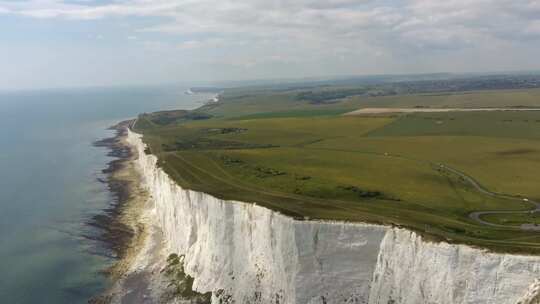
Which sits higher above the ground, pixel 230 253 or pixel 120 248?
pixel 230 253

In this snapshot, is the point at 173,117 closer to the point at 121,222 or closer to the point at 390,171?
the point at 121,222

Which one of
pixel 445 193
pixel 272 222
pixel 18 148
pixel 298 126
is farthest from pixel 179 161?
pixel 18 148

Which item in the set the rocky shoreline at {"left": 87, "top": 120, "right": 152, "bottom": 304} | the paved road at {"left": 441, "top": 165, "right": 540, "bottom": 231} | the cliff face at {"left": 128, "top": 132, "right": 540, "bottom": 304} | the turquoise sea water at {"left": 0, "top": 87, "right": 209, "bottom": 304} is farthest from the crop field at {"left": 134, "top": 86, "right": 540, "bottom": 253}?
the turquoise sea water at {"left": 0, "top": 87, "right": 209, "bottom": 304}

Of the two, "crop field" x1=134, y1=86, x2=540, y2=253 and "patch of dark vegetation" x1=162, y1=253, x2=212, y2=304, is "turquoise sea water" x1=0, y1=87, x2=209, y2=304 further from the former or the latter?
"crop field" x1=134, y1=86, x2=540, y2=253

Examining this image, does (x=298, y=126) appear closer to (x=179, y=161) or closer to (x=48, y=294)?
(x=179, y=161)

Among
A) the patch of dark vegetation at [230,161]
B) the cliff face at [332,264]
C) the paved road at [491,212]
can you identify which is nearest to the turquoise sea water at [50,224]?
the cliff face at [332,264]

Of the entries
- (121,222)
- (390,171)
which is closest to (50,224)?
(121,222)

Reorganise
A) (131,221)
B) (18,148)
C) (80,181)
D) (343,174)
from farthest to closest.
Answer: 1. (18,148)
2. (80,181)
3. (131,221)
4. (343,174)
